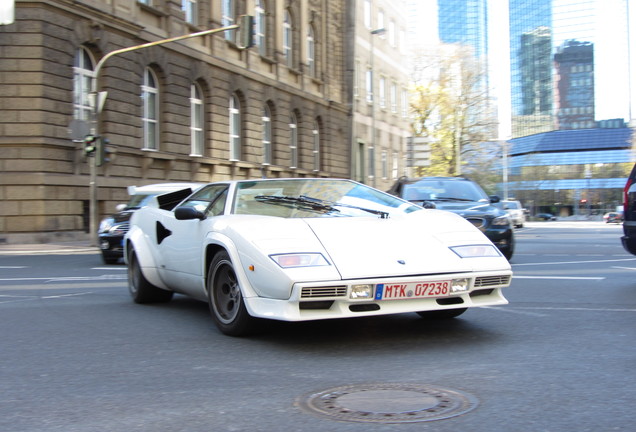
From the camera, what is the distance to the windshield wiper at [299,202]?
6379mm

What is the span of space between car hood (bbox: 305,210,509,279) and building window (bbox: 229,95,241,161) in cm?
2838

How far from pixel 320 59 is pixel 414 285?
39.9m

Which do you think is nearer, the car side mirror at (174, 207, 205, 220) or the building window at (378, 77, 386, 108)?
the car side mirror at (174, 207, 205, 220)

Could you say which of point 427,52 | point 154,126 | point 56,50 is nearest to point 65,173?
point 56,50

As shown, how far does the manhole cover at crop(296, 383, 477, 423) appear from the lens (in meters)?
3.66

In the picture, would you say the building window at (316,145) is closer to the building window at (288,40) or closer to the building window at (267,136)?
the building window at (288,40)

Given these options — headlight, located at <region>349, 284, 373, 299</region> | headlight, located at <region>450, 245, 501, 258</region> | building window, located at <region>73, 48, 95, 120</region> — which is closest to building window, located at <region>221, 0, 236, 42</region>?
building window, located at <region>73, 48, 95, 120</region>

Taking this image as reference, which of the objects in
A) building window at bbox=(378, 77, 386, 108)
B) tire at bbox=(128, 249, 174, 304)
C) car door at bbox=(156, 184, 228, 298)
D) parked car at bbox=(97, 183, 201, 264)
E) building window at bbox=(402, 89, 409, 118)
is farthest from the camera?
building window at bbox=(402, 89, 409, 118)

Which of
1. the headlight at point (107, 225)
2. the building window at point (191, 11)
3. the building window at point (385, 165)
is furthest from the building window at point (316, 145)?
the headlight at point (107, 225)

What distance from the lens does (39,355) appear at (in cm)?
540

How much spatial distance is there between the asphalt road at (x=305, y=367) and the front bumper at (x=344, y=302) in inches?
10.4

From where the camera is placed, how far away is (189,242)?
6840mm

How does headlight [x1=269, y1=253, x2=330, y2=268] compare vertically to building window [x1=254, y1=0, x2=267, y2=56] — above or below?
below

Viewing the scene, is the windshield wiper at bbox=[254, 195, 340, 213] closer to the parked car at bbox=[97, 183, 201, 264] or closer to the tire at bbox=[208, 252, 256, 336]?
the tire at bbox=[208, 252, 256, 336]
